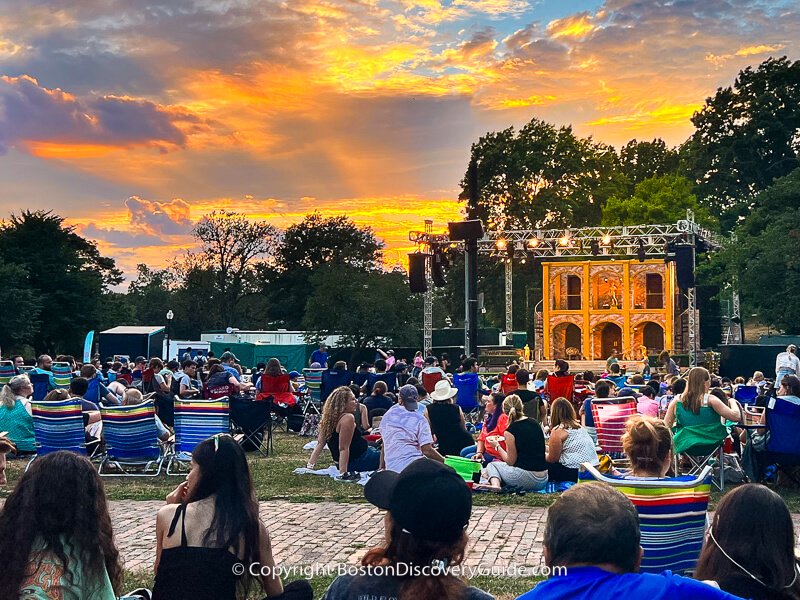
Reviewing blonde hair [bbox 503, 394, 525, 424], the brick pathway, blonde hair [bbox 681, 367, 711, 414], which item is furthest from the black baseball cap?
blonde hair [bbox 681, 367, 711, 414]

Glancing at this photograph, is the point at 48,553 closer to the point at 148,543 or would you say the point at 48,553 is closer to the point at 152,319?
the point at 148,543

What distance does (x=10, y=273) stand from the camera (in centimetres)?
3812

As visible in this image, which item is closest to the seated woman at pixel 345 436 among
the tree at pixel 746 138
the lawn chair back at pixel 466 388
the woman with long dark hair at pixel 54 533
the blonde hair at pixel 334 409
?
the blonde hair at pixel 334 409

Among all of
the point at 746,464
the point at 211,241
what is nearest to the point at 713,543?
the point at 746,464

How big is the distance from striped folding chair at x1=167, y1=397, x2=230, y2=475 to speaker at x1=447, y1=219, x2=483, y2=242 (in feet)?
53.6

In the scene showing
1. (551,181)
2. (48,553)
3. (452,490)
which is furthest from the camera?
(551,181)

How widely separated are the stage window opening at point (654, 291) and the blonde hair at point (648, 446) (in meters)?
40.3

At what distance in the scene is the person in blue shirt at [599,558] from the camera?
2.37 metres

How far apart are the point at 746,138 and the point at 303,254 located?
30942 mm

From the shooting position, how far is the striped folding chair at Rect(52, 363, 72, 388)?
15783mm

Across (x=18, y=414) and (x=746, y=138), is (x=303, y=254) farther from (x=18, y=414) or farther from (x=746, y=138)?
(x=18, y=414)

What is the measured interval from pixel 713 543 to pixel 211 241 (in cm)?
5983

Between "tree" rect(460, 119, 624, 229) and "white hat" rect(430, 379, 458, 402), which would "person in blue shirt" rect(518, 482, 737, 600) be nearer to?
"white hat" rect(430, 379, 458, 402)

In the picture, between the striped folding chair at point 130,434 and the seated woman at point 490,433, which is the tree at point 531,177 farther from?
the striped folding chair at point 130,434
